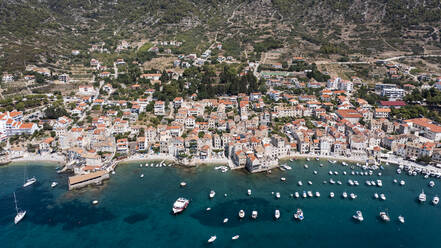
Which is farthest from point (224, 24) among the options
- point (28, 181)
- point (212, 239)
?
point (212, 239)

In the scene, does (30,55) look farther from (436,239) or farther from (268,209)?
(436,239)

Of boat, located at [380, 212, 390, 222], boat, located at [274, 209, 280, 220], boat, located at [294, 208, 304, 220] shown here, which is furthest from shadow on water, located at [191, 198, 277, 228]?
boat, located at [380, 212, 390, 222]

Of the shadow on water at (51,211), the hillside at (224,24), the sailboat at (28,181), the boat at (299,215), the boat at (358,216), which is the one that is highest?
the hillside at (224,24)

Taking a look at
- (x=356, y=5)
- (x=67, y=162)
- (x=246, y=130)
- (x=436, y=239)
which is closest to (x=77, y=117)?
(x=67, y=162)

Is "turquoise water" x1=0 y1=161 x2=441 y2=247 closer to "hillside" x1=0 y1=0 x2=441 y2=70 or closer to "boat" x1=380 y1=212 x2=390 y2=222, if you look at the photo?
"boat" x1=380 y1=212 x2=390 y2=222

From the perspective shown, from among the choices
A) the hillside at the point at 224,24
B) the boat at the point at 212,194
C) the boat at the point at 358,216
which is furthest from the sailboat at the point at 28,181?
the hillside at the point at 224,24

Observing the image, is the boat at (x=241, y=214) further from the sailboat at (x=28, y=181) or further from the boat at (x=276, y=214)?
the sailboat at (x=28, y=181)
